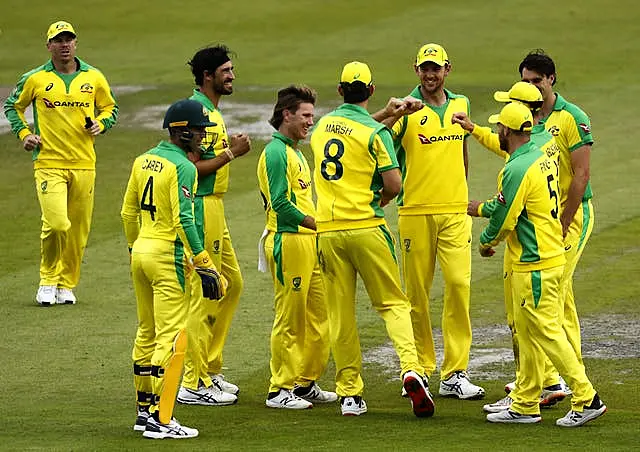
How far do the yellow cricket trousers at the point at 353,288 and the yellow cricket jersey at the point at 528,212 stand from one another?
81 cm

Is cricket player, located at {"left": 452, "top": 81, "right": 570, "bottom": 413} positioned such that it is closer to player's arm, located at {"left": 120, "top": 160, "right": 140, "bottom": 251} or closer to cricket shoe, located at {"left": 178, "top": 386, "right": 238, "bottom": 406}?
cricket shoe, located at {"left": 178, "top": 386, "right": 238, "bottom": 406}

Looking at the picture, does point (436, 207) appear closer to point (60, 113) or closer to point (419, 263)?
point (419, 263)

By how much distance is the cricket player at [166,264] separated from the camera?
9.12 meters

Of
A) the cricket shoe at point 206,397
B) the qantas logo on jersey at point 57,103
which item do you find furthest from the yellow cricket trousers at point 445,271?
the qantas logo on jersey at point 57,103

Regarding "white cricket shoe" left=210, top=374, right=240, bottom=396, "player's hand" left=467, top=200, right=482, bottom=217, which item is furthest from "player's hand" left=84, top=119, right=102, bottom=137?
"player's hand" left=467, top=200, right=482, bottom=217

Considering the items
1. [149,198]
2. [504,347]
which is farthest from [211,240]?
[504,347]

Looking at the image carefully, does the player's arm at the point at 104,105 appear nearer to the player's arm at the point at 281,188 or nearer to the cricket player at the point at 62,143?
the cricket player at the point at 62,143

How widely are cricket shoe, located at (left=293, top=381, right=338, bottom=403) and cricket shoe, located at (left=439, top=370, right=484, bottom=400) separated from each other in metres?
0.85

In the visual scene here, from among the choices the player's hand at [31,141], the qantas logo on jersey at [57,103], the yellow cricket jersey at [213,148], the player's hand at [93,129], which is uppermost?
the qantas logo on jersey at [57,103]

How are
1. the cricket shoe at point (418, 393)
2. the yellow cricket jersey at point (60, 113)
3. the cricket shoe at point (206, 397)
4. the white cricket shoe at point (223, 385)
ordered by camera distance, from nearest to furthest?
1. the cricket shoe at point (418, 393)
2. the cricket shoe at point (206, 397)
3. the white cricket shoe at point (223, 385)
4. the yellow cricket jersey at point (60, 113)

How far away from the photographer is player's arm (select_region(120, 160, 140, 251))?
9.45m

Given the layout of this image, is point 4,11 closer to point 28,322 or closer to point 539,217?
point 28,322

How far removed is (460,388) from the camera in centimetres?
1054

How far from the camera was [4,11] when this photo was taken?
113ft
